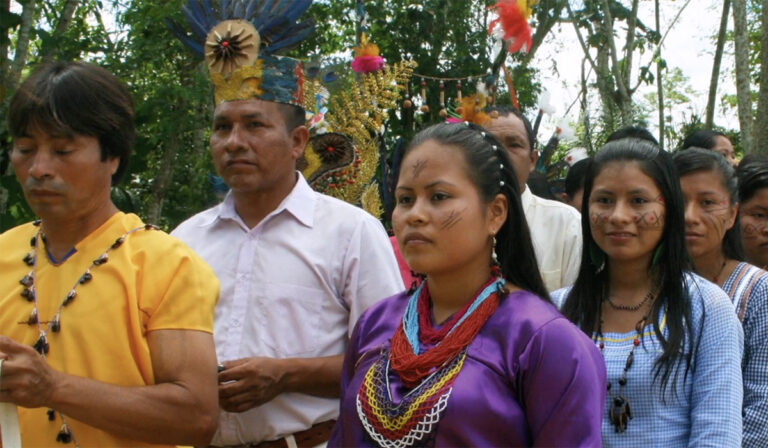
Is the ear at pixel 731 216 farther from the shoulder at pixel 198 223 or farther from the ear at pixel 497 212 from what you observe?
the shoulder at pixel 198 223

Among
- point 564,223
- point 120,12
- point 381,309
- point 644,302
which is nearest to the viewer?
point 381,309

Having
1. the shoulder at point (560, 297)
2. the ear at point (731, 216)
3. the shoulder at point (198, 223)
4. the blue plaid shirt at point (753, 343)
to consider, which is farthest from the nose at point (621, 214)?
the shoulder at point (198, 223)

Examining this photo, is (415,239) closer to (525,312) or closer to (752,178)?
(525,312)

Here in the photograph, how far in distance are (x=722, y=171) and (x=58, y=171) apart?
8.04 feet

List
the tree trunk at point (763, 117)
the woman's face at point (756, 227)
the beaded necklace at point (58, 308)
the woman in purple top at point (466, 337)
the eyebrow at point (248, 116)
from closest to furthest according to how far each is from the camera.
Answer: the woman in purple top at point (466, 337) < the beaded necklace at point (58, 308) < the eyebrow at point (248, 116) < the woman's face at point (756, 227) < the tree trunk at point (763, 117)

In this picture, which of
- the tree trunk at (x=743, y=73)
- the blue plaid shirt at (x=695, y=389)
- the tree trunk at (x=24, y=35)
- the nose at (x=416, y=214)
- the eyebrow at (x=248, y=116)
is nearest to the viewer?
the nose at (x=416, y=214)

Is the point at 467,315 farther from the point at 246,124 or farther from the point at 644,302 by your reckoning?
the point at 246,124

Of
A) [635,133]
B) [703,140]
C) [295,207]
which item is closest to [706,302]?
[635,133]

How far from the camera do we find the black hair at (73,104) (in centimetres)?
215

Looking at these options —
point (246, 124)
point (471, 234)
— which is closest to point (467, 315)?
point (471, 234)

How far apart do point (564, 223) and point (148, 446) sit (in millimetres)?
2685

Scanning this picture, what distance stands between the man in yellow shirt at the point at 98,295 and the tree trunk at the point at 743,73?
9836 mm

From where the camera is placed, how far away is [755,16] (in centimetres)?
2125

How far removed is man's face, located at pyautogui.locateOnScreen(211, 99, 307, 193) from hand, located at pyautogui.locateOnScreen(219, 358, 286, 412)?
0.69 meters
